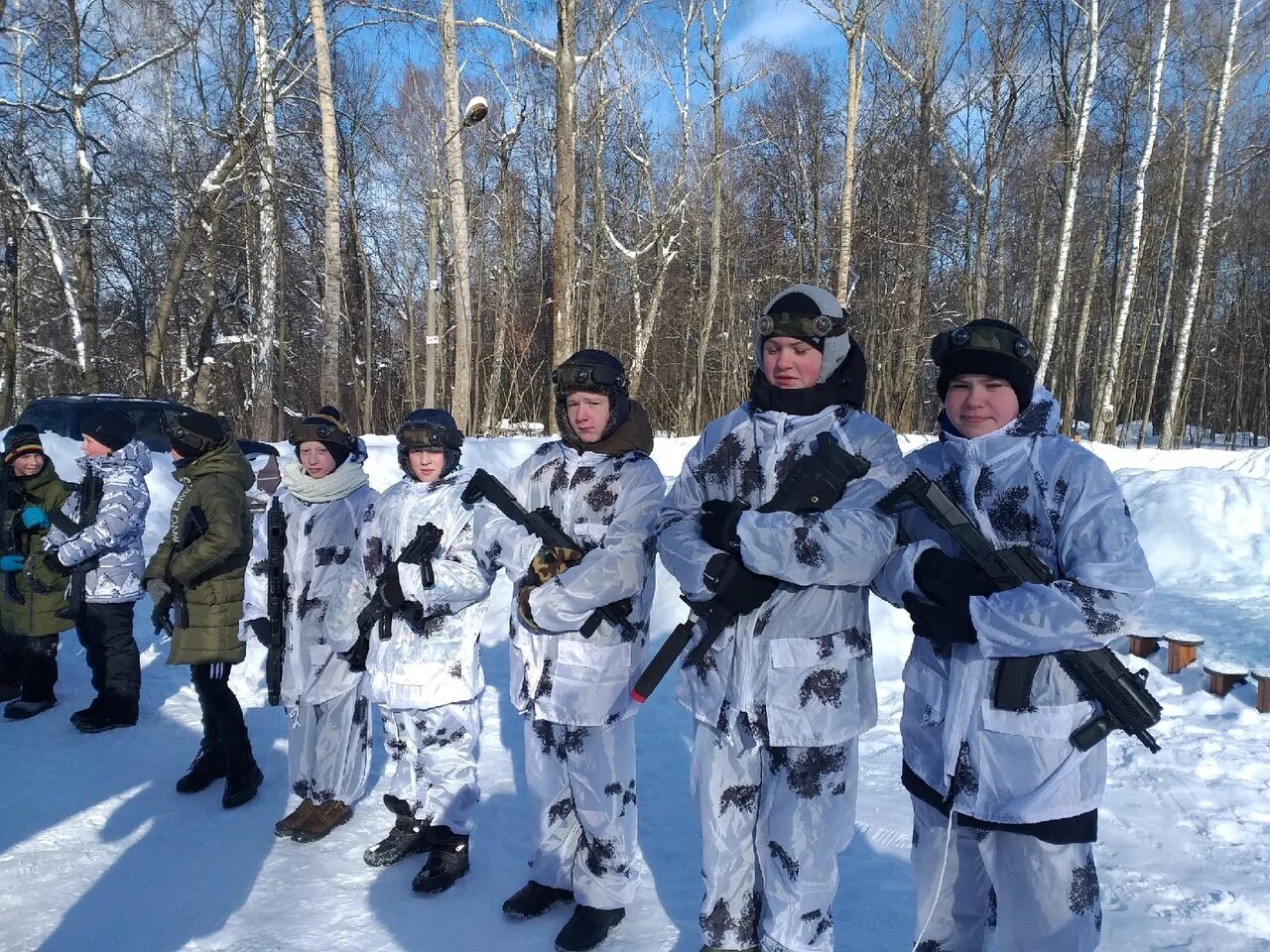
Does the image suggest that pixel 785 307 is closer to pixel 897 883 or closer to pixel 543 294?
pixel 897 883

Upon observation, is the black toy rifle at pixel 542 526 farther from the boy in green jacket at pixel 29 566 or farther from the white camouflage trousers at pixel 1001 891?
the boy in green jacket at pixel 29 566

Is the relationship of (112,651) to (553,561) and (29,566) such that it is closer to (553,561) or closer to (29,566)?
(29,566)

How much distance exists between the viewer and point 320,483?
3590mm

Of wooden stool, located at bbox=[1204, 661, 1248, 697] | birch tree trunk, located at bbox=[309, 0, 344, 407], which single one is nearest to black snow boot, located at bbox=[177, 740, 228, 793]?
wooden stool, located at bbox=[1204, 661, 1248, 697]

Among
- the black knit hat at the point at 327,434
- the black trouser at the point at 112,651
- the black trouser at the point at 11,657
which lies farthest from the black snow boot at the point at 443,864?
the black trouser at the point at 11,657

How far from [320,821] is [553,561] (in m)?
1.91

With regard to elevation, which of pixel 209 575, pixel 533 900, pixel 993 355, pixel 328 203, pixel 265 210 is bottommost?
pixel 533 900

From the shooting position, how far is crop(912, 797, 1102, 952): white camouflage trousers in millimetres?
1951

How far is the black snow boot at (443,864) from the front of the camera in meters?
3.11

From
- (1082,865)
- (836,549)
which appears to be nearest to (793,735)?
(836,549)

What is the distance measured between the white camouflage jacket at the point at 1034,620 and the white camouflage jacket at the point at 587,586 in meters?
0.95

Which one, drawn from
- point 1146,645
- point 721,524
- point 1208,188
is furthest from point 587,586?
point 1208,188

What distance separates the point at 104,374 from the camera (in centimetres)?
2458

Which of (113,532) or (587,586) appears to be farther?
(113,532)
